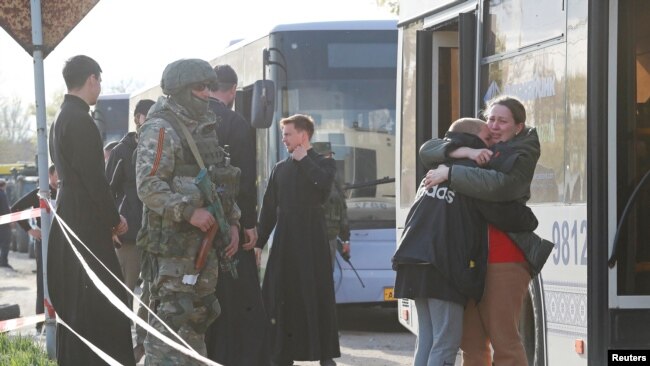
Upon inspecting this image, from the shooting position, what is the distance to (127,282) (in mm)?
11406

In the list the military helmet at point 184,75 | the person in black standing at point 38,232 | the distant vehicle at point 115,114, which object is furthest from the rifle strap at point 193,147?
the distant vehicle at point 115,114

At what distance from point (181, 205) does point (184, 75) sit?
75 cm

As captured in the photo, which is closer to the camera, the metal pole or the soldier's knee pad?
the soldier's knee pad

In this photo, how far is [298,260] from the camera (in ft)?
32.7

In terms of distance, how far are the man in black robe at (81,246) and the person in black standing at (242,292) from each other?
22.7 inches

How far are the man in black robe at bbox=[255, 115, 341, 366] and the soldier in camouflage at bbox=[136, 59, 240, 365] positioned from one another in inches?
82.5

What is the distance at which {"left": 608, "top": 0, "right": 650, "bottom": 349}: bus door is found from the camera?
23.4ft

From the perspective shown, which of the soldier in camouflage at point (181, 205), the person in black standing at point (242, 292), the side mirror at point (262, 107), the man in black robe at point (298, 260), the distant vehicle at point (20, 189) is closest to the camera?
the soldier in camouflage at point (181, 205)

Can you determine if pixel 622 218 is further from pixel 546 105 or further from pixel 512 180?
pixel 546 105

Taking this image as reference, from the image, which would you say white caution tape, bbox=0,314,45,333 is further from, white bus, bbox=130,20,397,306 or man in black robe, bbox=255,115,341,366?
white bus, bbox=130,20,397,306

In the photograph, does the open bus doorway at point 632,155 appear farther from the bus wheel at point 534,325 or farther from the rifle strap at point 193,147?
the rifle strap at point 193,147

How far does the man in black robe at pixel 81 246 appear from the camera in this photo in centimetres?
806

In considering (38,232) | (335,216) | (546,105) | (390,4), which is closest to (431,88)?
(335,216)

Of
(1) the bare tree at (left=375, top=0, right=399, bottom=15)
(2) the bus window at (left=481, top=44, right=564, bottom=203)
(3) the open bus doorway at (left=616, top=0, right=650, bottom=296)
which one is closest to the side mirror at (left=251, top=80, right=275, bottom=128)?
(2) the bus window at (left=481, top=44, right=564, bottom=203)
